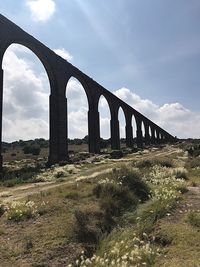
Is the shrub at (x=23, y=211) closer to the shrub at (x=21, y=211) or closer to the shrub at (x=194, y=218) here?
the shrub at (x=21, y=211)

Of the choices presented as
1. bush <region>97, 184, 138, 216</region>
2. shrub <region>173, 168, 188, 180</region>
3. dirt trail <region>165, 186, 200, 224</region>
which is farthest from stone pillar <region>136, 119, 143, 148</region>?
bush <region>97, 184, 138, 216</region>

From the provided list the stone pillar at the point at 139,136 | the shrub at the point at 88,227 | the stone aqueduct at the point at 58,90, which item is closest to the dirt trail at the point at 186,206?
the shrub at the point at 88,227

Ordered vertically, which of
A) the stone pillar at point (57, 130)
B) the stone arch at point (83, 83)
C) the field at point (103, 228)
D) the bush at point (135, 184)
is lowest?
the field at point (103, 228)

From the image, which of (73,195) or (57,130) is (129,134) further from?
(73,195)

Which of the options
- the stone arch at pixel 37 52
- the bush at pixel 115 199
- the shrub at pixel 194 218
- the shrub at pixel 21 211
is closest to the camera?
the shrub at pixel 194 218

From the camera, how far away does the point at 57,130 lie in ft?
108

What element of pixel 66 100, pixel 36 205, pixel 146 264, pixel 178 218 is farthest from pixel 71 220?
pixel 66 100

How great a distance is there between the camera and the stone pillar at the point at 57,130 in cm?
3238

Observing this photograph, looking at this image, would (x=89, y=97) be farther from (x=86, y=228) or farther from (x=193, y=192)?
(x=86, y=228)

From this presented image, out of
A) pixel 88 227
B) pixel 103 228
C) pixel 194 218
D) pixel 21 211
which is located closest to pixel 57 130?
pixel 21 211

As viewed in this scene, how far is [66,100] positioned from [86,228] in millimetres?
26860

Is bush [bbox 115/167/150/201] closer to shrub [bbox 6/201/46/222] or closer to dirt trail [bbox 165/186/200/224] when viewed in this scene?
dirt trail [bbox 165/186/200/224]

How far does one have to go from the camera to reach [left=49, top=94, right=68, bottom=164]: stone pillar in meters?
32.4

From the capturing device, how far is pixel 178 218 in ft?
28.7
